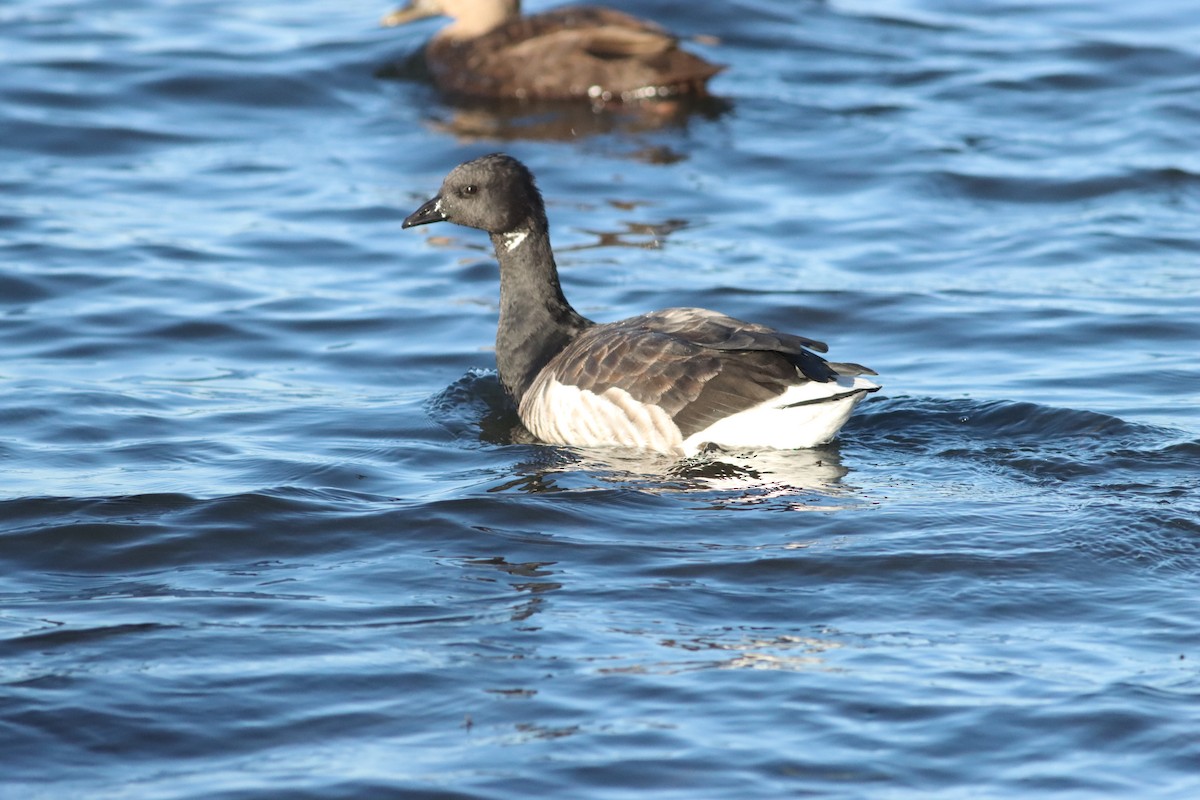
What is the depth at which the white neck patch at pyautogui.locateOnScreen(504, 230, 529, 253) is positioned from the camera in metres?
8.98

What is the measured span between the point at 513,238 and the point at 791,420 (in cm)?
215

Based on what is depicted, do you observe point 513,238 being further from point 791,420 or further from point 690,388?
point 791,420

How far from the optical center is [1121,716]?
5.22 meters

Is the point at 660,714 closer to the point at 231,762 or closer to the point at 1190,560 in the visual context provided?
the point at 231,762

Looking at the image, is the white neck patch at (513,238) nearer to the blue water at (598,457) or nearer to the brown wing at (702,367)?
the blue water at (598,457)

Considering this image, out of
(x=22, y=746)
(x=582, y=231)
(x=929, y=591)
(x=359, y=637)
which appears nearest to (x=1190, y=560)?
(x=929, y=591)

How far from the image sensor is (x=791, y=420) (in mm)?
7742

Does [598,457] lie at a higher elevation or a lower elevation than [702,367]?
lower

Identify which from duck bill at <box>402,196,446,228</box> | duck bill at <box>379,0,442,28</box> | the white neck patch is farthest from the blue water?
duck bill at <box>402,196,446,228</box>

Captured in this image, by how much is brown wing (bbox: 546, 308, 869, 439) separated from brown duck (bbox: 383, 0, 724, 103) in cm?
699

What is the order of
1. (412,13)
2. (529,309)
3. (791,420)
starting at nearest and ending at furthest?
(791,420) → (529,309) → (412,13)

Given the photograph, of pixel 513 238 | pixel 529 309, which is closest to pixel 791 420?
pixel 529 309

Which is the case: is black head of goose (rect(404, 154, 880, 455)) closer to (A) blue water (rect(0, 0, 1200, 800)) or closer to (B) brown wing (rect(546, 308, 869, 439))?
(B) brown wing (rect(546, 308, 869, 439))

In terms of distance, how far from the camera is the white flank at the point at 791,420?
759 centimetres
